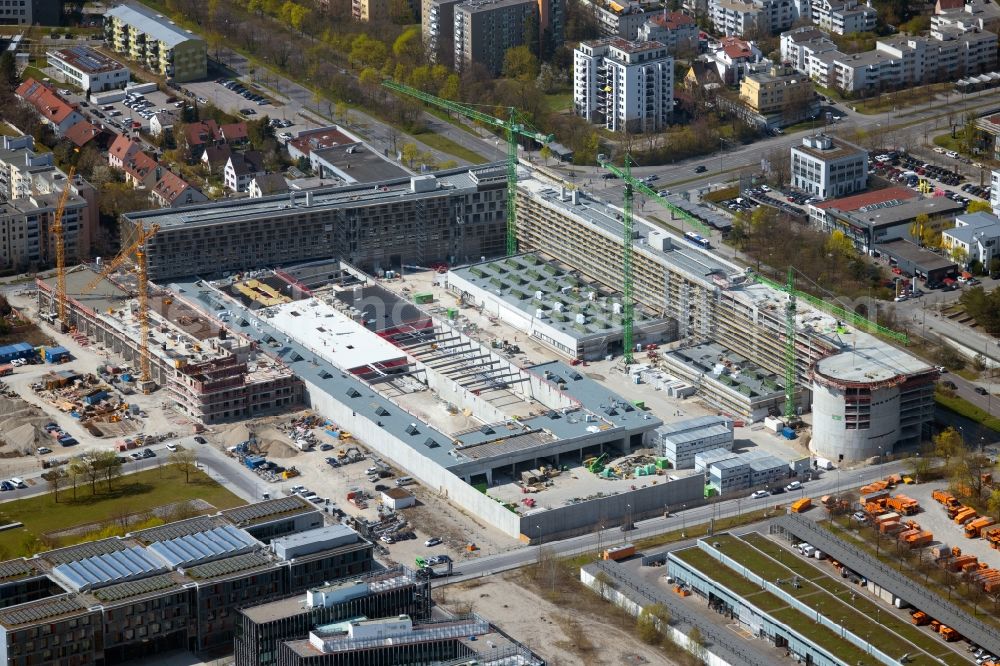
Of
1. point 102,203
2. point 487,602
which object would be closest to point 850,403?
point 487,602

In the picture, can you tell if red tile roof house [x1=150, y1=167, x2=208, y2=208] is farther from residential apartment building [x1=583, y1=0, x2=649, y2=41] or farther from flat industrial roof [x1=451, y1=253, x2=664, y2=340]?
residential apartment building [x1=583, y1=0, x2=649, y2=41]

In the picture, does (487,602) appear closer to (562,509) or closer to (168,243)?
(562,509)

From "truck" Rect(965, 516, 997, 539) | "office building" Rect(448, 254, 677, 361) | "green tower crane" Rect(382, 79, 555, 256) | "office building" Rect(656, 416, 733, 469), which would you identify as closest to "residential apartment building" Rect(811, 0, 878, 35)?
"green tower crane" Rect(382, 79, 555, 256)

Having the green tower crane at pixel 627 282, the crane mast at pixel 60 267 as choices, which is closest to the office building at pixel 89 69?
the crane mast at pixel 60 267

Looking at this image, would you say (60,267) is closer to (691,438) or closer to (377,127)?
(377,127)

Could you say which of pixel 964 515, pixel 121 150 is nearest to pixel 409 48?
pixel 121 150

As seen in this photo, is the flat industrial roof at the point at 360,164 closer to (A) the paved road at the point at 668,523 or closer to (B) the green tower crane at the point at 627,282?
(B) the green tower crane at the point at 627,282
